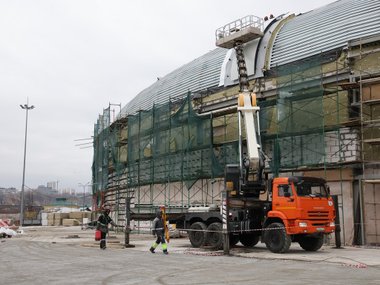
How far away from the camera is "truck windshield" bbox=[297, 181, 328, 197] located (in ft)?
57.2

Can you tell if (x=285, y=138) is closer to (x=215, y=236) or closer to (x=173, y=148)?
(x=215, y=236)

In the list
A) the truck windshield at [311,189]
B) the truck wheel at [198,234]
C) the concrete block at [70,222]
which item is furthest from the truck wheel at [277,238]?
the concrete block at [70,222]

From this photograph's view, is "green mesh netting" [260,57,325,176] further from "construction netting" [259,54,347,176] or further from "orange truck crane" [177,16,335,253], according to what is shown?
"orange truck crane" [177,16,335,253]

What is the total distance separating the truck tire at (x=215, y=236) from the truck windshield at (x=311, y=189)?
143 inches

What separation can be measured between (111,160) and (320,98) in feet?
66.4

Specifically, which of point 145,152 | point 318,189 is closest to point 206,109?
point 145,152

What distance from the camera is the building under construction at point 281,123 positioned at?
2125 cm

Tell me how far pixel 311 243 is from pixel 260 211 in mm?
2272

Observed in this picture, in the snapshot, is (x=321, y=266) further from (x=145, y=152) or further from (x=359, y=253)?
(x=145, y=152)

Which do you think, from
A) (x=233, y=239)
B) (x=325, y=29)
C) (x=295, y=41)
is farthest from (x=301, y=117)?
(x=295, y=41)

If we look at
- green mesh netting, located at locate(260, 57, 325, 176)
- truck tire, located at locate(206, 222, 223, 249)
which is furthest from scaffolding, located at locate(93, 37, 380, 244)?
truck tire, located at locate(206, 222, 223, 249)

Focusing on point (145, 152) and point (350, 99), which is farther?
point (145, 152)

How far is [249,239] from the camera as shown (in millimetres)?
20328

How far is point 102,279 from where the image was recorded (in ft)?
36.7
